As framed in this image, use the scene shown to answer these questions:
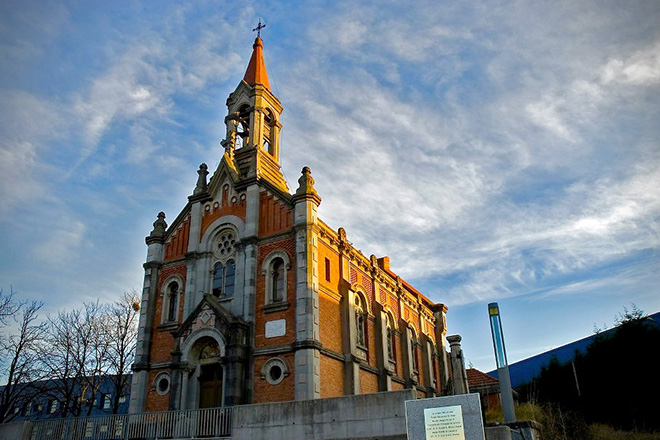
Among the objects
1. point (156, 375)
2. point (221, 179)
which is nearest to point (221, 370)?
point (156, 375)

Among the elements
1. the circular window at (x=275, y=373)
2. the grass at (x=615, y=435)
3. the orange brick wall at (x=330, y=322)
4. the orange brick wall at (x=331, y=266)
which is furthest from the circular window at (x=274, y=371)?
the grass at (x=615, y=435)

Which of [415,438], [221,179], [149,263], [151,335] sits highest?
[221,179]

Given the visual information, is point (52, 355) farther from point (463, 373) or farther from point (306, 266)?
point (463, 373)

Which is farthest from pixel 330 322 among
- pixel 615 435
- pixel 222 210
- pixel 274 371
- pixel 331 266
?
pixel 615 435

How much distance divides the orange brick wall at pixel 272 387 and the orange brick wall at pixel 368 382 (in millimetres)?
5202

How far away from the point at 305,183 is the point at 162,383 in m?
11.5

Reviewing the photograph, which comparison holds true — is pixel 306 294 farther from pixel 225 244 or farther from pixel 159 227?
pixel 159 227

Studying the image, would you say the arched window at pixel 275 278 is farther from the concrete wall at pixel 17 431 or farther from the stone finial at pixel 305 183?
the concrete wall at pixel 17 431

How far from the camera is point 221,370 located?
80.2 feet

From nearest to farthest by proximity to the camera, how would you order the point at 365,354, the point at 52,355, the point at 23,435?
1. the point at 23,435
2. the point at 365,354
3. the point at 52,355

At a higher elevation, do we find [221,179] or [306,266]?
[221,179]

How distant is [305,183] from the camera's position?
2584 cm

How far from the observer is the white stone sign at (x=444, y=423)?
43.4 ft

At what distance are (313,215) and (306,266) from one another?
2.52 m
